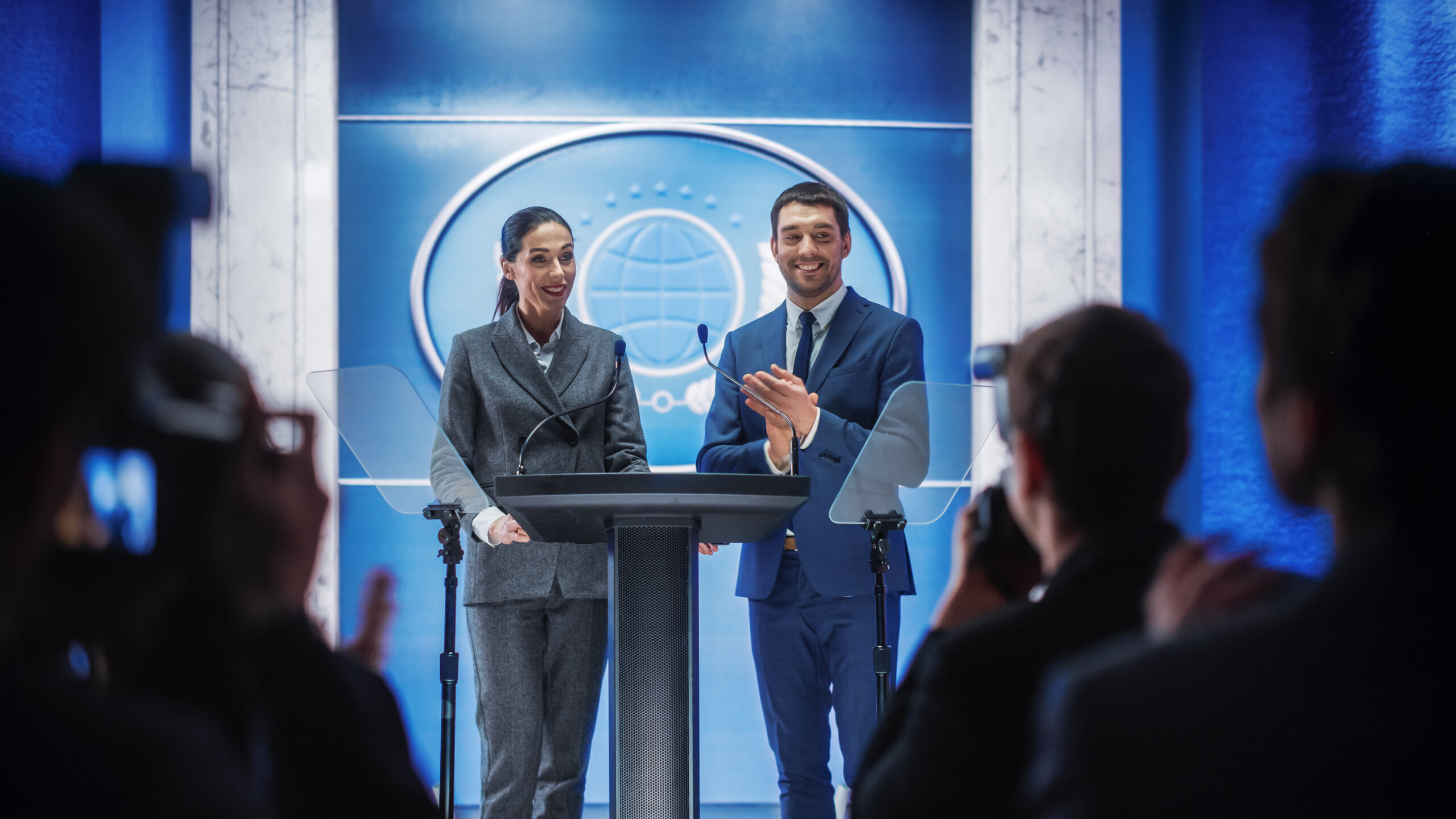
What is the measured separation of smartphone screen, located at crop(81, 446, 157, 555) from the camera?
0.61m

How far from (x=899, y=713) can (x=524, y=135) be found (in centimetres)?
311

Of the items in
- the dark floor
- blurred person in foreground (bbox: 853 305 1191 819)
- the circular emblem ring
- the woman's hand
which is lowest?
the dark floor

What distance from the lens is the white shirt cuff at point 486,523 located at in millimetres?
1924

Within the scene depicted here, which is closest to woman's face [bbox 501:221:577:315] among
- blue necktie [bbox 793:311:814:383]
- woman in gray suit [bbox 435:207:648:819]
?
woman in gray suit [bbox 435:207:648:819]

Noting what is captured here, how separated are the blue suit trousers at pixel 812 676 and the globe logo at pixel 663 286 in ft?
4.69

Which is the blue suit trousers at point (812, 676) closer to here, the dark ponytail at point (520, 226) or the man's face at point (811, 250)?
the man's face at point (811, 250)

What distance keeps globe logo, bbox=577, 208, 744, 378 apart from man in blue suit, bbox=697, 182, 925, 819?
114cm

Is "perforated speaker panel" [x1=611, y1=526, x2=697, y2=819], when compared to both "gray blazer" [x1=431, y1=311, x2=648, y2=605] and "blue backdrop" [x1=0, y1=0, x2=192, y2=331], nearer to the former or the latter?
"gray blazer" [x1=431, y1=311, x2=648, y2=605]

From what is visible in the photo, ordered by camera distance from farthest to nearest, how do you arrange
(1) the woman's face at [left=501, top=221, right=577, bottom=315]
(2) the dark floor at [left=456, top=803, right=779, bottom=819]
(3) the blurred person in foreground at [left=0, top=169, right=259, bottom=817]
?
(2) the dark floor at [left=456, top=803, right=779, bottom=819]
(1) the woman's face at [left=501, top=221, right=577, bottom=315]
(3) the blurred person in foreground at [left=0, top=169, right=259, bottom=817]

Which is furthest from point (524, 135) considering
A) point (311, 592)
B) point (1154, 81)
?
point (311, 592)

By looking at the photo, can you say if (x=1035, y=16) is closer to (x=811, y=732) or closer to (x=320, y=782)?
(x=811, y=732)

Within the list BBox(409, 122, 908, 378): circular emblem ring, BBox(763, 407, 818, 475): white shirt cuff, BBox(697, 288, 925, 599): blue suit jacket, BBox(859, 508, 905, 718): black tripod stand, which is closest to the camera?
BBox(859, 508, 905, 718): black tripod stand

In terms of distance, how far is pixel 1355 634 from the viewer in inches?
25.1

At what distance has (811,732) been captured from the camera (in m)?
2.23
